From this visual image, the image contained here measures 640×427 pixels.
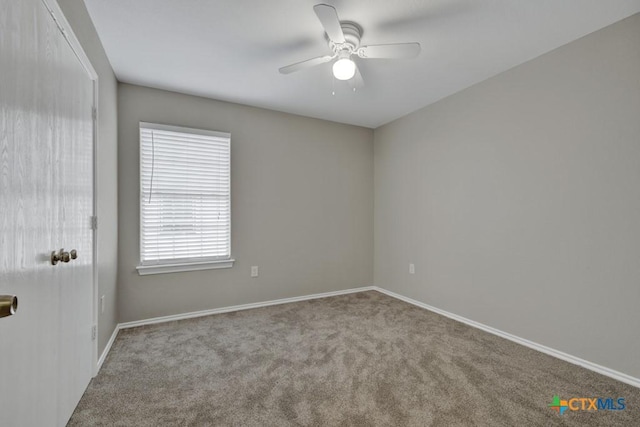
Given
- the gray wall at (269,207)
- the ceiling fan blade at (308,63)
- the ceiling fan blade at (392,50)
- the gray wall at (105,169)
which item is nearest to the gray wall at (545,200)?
the gray wall at (269,207)

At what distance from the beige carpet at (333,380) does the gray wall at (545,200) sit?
0.36 meters

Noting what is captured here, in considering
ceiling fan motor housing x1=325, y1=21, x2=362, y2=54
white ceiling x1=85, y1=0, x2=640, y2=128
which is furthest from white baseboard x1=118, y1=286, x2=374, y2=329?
ceiling fan motor housing x1=325, y1=21, x2=362, y2=54

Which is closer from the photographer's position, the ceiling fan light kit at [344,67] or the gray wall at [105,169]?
the gray wall at [105,169]

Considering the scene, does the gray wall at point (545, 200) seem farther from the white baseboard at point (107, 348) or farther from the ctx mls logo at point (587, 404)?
the white baseboard at point (107, 348)

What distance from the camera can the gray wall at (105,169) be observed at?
6.45ft

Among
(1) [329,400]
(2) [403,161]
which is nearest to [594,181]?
(2) [403,161]

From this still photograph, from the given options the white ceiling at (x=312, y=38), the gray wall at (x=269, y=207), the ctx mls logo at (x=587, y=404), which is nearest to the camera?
the ctx mls logo at (x=587, y=404)

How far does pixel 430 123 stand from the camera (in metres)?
3.56

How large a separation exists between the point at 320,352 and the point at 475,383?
112 cm

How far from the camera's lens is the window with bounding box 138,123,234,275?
3.08m

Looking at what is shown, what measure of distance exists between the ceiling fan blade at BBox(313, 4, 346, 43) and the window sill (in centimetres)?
254

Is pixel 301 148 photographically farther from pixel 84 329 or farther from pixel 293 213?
pixel 84 329

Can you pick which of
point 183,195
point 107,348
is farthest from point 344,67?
point 107,348

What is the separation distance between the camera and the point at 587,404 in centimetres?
179
